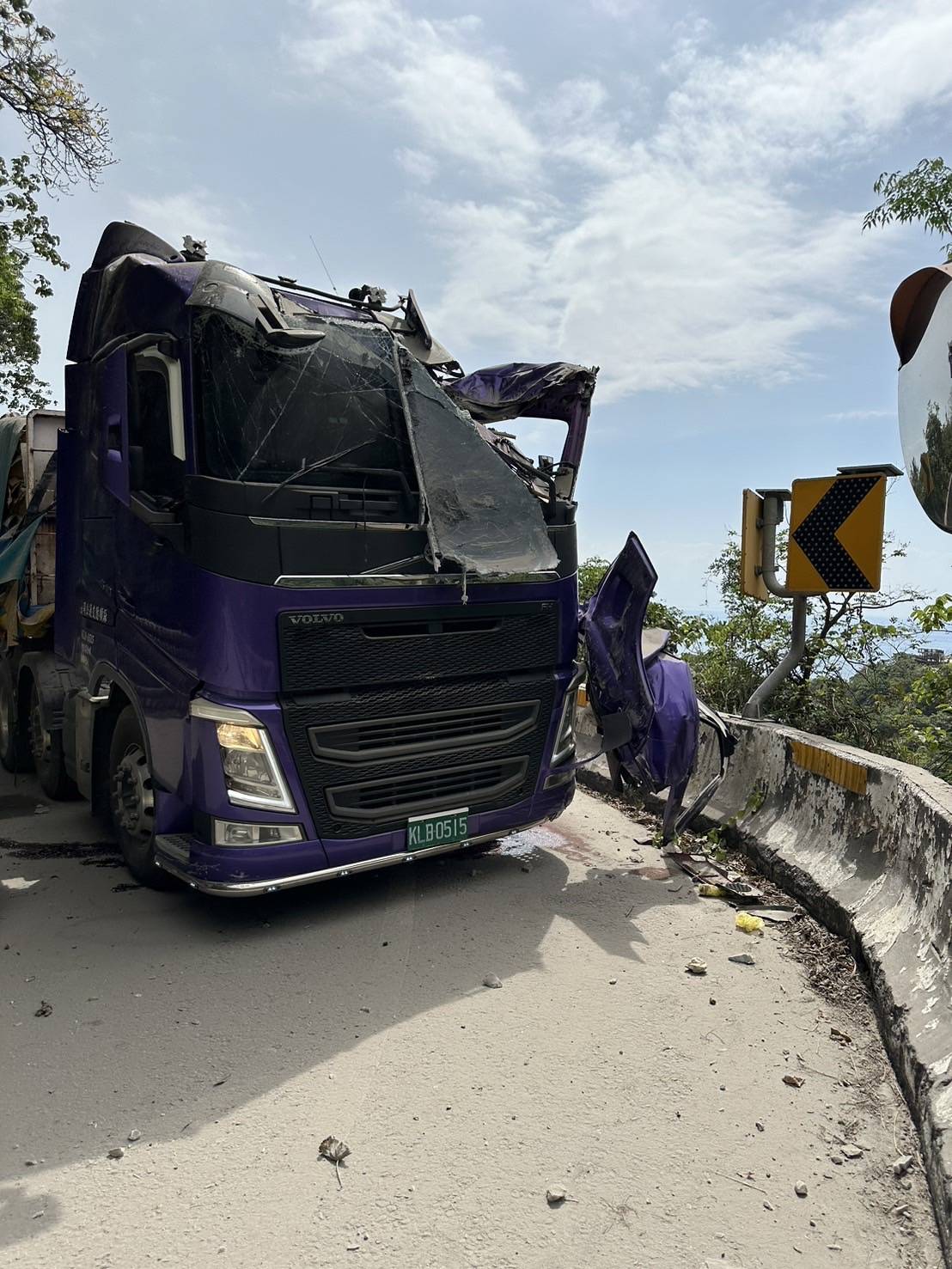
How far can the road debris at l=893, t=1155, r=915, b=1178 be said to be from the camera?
2.61 metres

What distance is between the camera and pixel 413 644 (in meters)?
4.40

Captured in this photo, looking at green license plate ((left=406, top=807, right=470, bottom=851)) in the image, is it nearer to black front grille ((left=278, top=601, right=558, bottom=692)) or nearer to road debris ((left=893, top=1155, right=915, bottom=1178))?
black front grille ((left=278, top=601, right=558, bottom=692))

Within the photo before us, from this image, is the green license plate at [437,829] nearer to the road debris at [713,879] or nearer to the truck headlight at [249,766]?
the truck headlight at [249,766]

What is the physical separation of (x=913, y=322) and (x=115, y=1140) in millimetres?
3088

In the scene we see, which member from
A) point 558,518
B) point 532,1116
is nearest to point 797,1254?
point 532,1116

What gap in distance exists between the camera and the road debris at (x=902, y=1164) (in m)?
2.61

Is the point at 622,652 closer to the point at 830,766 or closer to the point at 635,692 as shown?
the point at 635,692

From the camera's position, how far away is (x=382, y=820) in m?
4.40

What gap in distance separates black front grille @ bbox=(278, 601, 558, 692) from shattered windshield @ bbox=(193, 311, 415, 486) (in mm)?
702

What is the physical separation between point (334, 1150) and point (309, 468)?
9.32 feet

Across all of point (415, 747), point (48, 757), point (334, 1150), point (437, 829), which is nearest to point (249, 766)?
point (415, 747)

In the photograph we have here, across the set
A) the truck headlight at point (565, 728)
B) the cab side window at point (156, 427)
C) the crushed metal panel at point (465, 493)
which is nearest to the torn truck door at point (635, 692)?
the truck headlight at point (565, 728)

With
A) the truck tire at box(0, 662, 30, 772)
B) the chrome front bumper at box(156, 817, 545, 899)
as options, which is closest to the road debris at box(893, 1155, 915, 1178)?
the chrome front bumper at box(156, 817, 545, 899)

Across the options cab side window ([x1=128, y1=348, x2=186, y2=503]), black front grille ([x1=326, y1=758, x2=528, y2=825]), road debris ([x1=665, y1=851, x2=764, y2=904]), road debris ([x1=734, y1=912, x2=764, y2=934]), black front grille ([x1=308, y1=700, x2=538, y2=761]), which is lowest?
road debris ([x1=734, y1=912, x2=764, y2=934])
